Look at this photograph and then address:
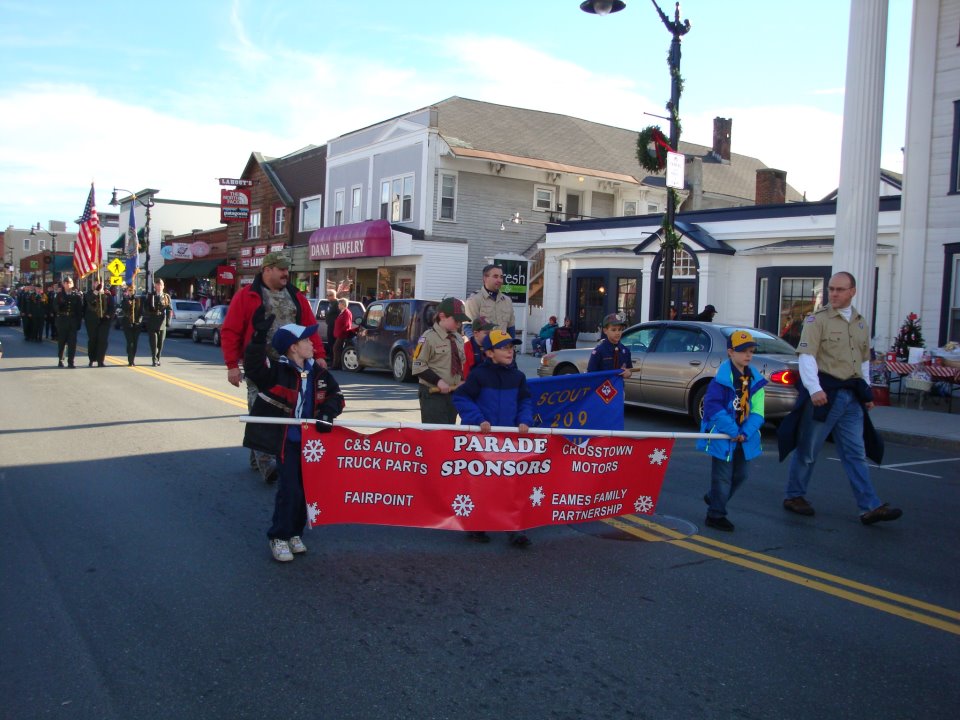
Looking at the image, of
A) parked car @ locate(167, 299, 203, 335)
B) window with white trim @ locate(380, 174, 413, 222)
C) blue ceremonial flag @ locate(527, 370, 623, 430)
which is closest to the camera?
blue ceremonial flag @ locate(527, 370, 623, 430)

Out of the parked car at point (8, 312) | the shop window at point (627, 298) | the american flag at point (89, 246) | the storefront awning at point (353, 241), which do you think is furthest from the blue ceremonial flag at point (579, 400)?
the parked car at point (8, 312)

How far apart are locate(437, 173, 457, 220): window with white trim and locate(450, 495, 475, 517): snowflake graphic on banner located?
27.0 meters

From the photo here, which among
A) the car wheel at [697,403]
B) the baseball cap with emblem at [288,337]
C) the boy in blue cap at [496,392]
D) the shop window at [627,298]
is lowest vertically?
the car wheel at [697,403]

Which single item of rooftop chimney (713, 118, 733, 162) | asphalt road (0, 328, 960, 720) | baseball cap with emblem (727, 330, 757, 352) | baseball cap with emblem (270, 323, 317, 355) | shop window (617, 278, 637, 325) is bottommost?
asphalt road (0, 328, 960, 720)

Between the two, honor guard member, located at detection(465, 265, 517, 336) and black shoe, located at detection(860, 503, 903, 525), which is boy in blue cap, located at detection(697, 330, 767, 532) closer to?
black shoe, located at detection(860, 503, 903, 525)

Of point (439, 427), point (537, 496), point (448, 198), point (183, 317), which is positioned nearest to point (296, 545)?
point (439, 427)

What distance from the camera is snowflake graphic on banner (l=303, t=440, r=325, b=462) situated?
546cm

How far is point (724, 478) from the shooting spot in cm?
656

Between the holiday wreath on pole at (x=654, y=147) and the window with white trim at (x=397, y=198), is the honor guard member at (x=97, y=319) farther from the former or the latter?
the window with white trim at (x=397, y=198)

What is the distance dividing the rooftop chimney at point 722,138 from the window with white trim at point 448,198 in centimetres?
1574

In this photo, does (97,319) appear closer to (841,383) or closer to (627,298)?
(627,298)

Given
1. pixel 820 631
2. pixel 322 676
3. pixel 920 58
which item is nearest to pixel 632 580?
pixel 820 631

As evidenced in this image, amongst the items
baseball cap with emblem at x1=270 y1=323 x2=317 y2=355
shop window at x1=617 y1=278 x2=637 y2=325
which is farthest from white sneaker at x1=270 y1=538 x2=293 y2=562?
shop window at x1=617 y1=278 x2=637 y2=325

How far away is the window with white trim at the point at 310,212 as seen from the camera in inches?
1577
